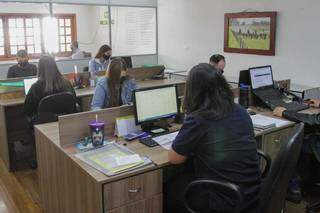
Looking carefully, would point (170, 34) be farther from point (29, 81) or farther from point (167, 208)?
point (167, 208)

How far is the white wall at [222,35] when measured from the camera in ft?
15.8

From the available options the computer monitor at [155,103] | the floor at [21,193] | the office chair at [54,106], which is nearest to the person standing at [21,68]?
the floor at [21,193]

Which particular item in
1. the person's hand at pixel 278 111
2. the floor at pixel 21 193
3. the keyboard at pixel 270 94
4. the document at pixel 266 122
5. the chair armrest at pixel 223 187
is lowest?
the floor at pixel 21 193

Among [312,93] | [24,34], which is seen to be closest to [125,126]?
[312,93]

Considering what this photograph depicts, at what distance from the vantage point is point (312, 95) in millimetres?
4434

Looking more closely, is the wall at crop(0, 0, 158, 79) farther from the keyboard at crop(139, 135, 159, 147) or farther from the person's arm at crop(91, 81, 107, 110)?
the keyboard at crop(139, 135, 159, 147)

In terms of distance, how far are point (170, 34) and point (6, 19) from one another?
12.8 feet

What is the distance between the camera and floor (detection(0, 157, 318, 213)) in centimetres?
291

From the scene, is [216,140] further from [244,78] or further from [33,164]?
[33,164]

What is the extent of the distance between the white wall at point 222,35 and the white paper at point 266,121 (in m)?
2.16

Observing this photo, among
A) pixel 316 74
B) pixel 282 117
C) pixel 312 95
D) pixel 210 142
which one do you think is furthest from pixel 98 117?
pixel 316 74

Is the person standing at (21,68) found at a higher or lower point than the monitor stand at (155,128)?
higher

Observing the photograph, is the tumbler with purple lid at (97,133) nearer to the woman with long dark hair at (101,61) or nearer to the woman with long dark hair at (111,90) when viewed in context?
the woman with long dark hair at (111,90)

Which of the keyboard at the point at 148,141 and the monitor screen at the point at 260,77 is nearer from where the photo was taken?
the keyboard at the point at 148,141
